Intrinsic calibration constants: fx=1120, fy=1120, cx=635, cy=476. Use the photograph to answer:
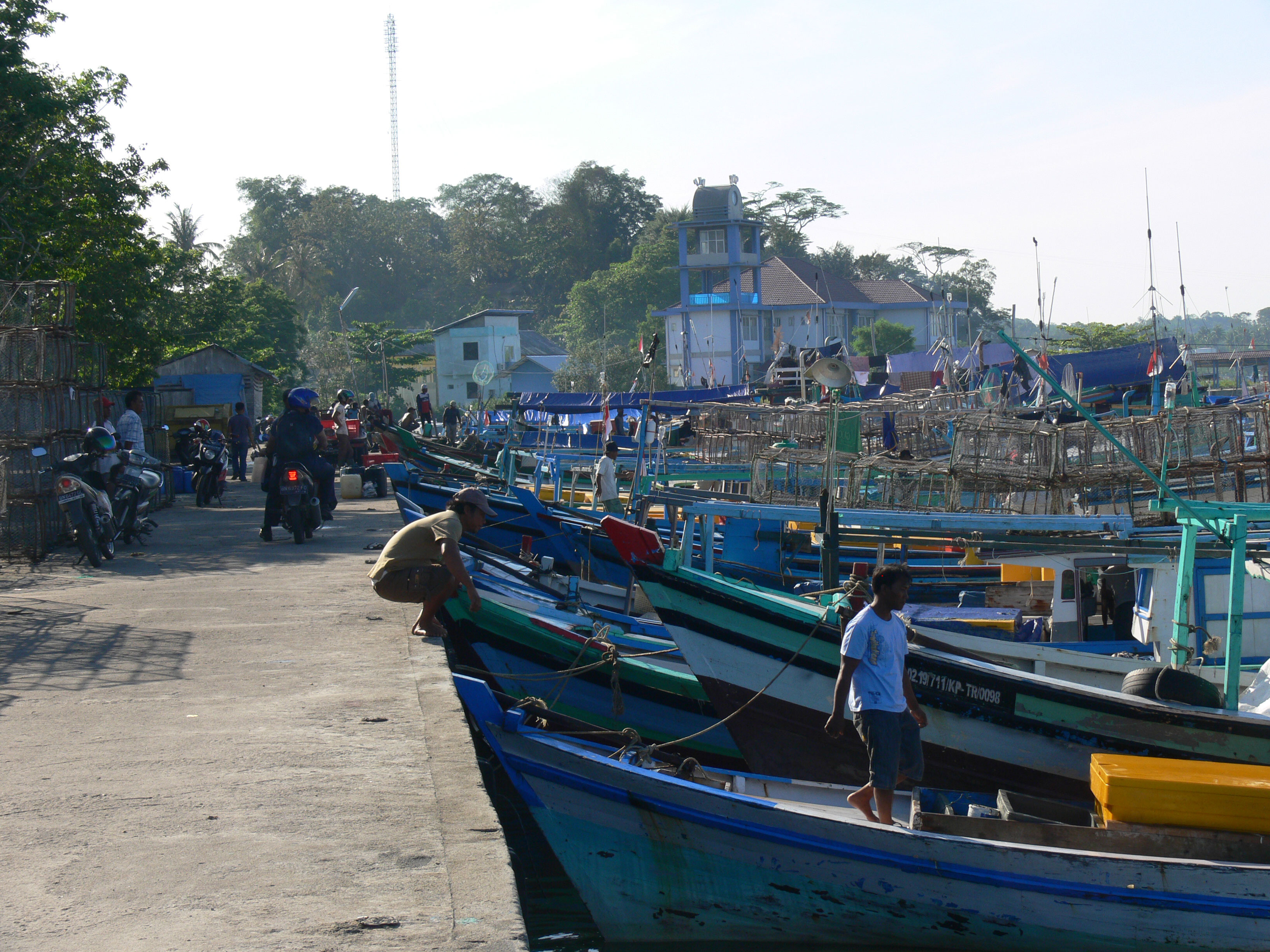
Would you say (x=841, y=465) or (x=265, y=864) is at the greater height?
(x=841, y=465)

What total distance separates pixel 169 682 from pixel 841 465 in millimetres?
9261

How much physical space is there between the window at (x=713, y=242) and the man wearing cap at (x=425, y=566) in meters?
51.6

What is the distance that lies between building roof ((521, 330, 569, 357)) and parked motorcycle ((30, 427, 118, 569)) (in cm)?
5674

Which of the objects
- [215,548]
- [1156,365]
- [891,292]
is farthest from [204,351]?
[891,292]

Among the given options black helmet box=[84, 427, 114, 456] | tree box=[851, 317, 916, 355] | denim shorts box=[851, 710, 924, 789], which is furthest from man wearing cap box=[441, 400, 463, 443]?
tree box=[851, 317, 916, 355]

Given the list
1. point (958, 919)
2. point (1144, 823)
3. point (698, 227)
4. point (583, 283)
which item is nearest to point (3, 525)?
point (958, 919)

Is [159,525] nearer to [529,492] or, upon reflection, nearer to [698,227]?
[529,492]

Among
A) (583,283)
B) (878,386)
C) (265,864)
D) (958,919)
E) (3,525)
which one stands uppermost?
(583,283)

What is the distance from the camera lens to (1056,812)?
22.4ft

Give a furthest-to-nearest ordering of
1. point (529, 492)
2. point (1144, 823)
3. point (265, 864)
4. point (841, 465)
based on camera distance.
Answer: point (841, 465) < point (529, 492) < point (1144, 823) < point (265, 864)

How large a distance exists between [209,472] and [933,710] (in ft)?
44.7

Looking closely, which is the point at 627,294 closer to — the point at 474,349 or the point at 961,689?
the point at 474,349

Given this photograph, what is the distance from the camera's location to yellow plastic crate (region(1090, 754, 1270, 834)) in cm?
581

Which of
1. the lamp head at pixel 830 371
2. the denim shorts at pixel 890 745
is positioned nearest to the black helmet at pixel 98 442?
the denim shorts at pixel 890 745
